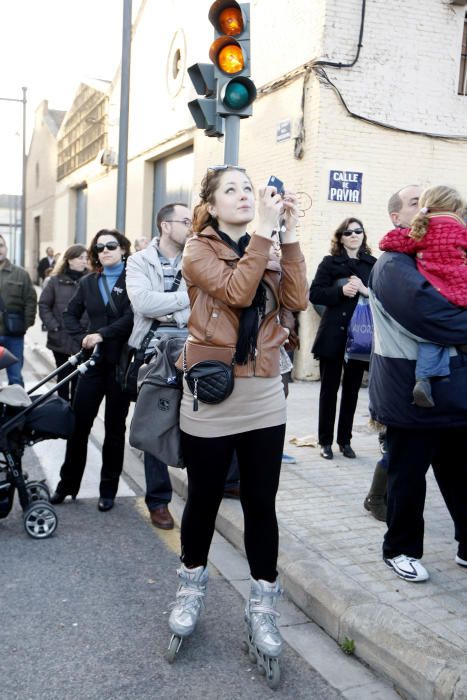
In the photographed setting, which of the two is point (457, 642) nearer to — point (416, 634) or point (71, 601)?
point (416, 634)

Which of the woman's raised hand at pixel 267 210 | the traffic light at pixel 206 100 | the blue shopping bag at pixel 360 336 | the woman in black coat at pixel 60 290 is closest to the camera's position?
the woman's raised hand at pixel 267 210

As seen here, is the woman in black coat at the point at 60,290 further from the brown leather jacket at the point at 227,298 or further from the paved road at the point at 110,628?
the brown leather jacket at the point at 227,298

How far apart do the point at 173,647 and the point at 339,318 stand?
3.60 meters

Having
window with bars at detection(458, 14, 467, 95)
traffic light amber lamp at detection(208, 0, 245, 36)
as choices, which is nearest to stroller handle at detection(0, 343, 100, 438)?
traffic light amber lamp at detection(208, 0, 245, 36)

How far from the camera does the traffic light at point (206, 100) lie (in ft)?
18.3

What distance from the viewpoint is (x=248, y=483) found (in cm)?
308

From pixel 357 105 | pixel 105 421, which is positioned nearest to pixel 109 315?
pixel 105 421

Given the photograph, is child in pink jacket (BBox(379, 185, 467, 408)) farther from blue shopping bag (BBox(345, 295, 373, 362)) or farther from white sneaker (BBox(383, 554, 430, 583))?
blue shopping bag (BBox(345, 295, 373, 362))

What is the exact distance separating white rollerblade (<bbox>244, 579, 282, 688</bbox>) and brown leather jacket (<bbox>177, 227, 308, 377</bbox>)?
943 millimetres

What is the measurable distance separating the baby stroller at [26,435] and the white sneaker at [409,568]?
6.84 ft

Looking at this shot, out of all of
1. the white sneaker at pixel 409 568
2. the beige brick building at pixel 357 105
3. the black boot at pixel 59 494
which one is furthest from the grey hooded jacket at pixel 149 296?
the beige brick building at pixel 357 105

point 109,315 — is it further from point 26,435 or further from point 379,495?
point 379,495

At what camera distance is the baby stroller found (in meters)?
4.46

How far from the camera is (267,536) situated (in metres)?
3.09
